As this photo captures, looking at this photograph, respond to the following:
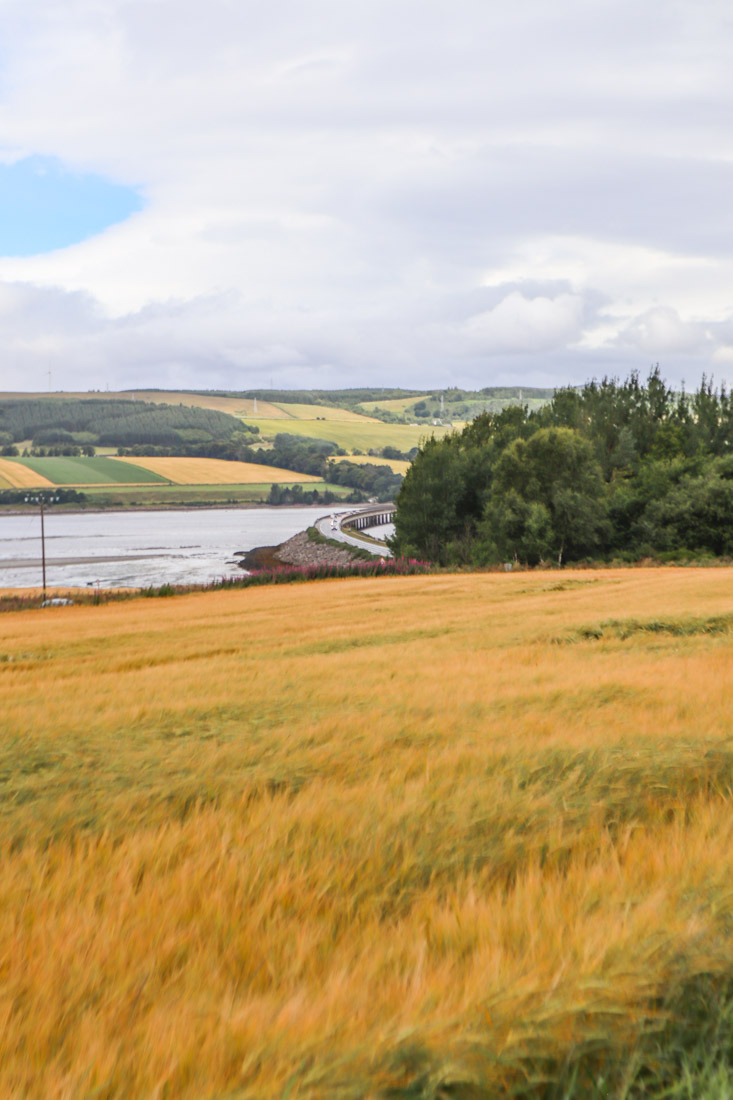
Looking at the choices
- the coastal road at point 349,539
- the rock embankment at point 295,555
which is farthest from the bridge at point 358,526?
the rock embankment at point 295,555

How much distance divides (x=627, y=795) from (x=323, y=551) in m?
88.5

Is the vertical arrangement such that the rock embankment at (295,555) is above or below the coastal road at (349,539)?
below

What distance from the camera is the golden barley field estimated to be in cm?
174

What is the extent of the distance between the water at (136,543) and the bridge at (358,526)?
28.1 feet

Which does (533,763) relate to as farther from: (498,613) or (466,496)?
(466,496)

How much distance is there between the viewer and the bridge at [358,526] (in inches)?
3649

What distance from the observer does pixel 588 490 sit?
5516 cm

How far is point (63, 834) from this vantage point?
3209 millimetres

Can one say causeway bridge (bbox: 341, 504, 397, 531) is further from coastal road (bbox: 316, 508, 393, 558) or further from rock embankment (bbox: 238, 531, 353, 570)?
rock embankment (bbox: 238, 531, 353, 570)

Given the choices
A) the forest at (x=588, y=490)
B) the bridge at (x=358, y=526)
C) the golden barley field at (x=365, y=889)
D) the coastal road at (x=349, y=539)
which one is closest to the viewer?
the golden barley field at (x=365, y=889)

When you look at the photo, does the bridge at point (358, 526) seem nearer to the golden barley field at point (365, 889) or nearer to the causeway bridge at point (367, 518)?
the causeway bridge at point (367, 518)

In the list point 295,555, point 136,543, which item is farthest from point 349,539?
point 136,543

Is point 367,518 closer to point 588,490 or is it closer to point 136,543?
point 136,543

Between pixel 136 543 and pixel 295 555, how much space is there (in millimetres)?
39139
